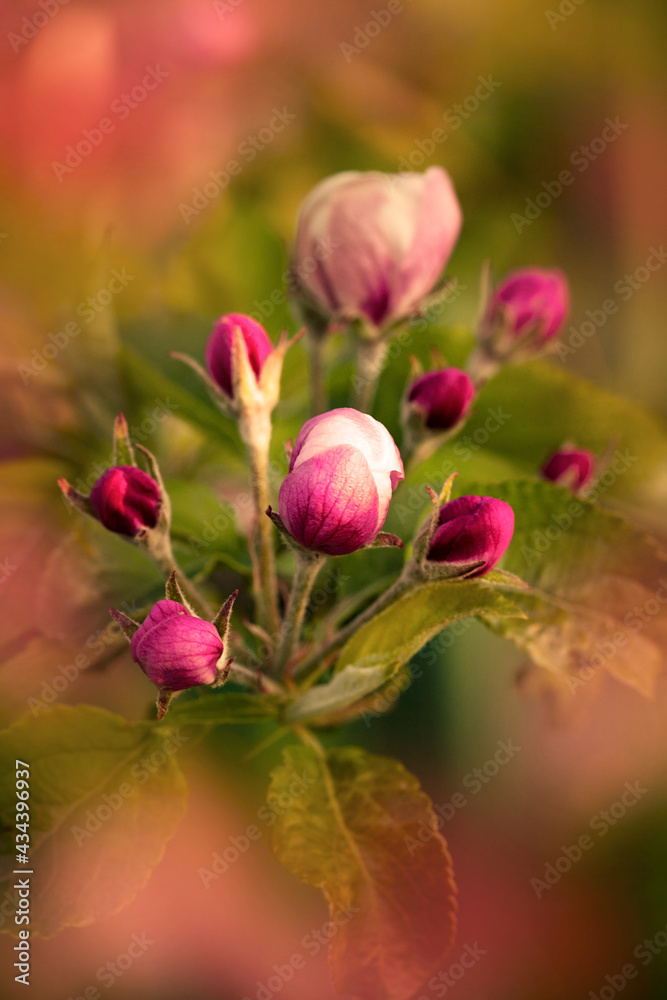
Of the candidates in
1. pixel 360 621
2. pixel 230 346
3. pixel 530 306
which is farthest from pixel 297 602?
pixel 530 306

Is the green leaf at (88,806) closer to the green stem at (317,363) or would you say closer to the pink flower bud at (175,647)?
the pink flower bud at (175,647)

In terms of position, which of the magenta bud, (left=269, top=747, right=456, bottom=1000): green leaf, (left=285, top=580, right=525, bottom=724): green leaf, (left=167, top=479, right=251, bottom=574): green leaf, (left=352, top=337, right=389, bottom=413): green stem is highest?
the magenta bud

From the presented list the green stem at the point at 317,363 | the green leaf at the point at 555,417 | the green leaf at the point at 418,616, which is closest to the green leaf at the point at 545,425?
the green leaf at the point at 555,417

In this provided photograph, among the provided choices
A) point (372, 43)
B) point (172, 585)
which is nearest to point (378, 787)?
point (172, 585)

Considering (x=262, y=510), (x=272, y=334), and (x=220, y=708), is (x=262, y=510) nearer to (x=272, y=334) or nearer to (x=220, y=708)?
(x=220, y=708)

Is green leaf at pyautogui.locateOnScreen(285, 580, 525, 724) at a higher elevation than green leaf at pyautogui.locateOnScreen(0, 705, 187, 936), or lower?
higher

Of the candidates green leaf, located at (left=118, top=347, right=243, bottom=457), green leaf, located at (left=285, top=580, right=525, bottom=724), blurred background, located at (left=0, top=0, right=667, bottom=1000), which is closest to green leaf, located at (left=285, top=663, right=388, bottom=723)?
green leaf, located at (left=285, top=580, right=525, bottom=724)

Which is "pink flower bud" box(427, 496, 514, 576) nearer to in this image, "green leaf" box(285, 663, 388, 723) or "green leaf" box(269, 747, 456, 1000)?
"green leaf" box(285, 663, 388, 723)
